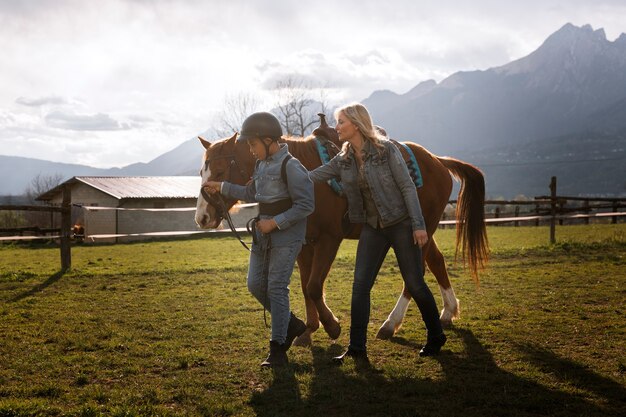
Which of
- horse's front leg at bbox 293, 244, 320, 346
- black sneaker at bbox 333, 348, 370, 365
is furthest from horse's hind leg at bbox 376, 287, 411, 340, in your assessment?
black sneaker at bbox 333, 348, 370, 365

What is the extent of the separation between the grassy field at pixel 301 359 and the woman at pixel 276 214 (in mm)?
431

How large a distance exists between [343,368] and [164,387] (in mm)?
1274

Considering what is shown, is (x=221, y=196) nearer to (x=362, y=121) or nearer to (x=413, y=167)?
(x=362, y=121)

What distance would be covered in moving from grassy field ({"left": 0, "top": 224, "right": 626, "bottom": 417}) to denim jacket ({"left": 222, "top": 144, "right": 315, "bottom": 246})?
101cm

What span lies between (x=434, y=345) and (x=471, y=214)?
2246mm

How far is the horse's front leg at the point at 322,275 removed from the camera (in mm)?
4895

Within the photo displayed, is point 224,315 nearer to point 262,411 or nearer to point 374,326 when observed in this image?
point 374,326

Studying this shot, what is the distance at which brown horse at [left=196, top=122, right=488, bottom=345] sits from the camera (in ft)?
16.2

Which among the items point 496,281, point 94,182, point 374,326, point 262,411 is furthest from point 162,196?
point 262,411

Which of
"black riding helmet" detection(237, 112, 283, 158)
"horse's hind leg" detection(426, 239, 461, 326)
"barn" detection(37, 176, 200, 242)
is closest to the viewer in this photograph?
"black riding helmet" detection(237, 112, 283, 158)

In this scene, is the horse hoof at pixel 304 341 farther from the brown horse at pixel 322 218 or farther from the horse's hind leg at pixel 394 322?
the horse's hind leg at pixel 394 322

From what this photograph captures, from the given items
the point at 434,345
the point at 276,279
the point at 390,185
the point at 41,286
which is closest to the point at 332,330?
the point at 434,345

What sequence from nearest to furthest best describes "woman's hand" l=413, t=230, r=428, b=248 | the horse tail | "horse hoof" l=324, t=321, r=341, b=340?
"woman's hand" l=413, t=230, r=428, b=248 → "horse hoof" l=324, t=321, r=341, b=340 → the horse tail

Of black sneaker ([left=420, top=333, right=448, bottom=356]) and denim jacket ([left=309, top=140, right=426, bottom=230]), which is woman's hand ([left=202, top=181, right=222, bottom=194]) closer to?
denim jacket ([left=309, top=140, right=426, bottom=230])
